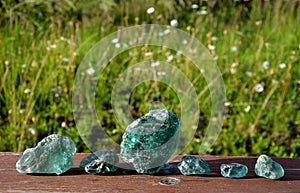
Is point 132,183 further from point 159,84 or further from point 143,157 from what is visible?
point 159,84

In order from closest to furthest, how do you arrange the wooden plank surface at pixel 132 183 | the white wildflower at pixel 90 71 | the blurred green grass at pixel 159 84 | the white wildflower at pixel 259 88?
the wooden plank surface at pixel 132 183
the blurred green grass at pixel 159 84
the white wildflower at pixel 259 88
the white wildflower at pixel 90 71

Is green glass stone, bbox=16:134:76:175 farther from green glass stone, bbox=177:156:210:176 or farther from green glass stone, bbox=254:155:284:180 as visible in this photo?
green glass stone, bbox=254:155:284:180

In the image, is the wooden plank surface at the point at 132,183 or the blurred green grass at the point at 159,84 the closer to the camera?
the wooden plank surface at the point at 132,183

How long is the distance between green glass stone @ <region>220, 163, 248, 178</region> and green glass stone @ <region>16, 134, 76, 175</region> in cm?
42

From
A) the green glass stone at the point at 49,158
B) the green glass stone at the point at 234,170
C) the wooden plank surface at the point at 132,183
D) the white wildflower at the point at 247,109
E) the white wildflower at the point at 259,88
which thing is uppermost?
the white wildflower at the point at 259,88

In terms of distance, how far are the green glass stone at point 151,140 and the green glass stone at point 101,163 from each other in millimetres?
48

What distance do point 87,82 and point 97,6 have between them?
94 centimetres

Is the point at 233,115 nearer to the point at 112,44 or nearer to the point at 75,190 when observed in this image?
the point at 112,44

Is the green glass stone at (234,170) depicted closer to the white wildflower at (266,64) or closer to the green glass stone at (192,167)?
the green glass stone at (192,167)

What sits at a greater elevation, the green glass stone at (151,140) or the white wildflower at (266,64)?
the white wildflower at (266,64)

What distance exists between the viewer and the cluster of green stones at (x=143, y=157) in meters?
1.32

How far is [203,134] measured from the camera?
2.50m

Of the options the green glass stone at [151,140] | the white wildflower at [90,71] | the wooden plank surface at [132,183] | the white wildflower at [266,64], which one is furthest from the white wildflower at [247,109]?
the green glass stone at [151,140]

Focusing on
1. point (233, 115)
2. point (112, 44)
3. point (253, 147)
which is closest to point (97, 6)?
point (112, 44)
